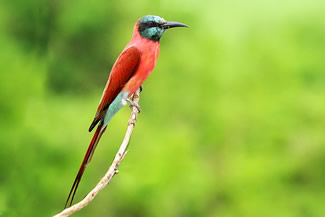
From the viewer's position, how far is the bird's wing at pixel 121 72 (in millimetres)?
1286

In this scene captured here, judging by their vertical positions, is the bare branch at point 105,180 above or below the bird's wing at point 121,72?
below

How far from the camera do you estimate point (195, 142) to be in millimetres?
7551

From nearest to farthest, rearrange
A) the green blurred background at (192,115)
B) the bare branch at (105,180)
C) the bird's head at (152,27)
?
→ the bare branch at (105,180)
the bird's head at (152,27)
the green blurred background at (192,115)

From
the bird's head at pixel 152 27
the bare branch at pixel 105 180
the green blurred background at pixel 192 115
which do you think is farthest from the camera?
the green blurred background at pixel 192 115

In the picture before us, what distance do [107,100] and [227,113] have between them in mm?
6663

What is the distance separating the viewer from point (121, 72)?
1305mm

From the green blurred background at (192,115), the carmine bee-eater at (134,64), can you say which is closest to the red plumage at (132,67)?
the carmine bee-eater at (134,64)

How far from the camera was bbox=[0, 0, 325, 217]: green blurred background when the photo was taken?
21.3 ft

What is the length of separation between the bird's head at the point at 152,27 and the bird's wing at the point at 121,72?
0.06 metres

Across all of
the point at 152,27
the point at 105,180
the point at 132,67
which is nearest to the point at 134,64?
the point at 132,67

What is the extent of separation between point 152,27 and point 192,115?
23.0 feet

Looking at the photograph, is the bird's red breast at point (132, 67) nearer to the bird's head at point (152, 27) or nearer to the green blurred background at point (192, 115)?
the bird's head at point (152, 27)

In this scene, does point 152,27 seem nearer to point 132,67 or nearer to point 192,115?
point 132,67

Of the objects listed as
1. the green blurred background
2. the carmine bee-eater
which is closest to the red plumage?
the carmine bee-eater
